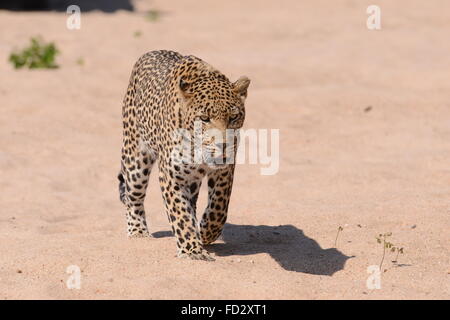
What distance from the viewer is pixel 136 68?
8.71m

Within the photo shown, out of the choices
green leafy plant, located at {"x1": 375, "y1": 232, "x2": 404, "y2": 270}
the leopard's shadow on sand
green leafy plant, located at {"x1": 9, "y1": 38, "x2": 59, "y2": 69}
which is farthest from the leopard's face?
green leafy plant, located at {"x1": 9, "y1": 38, "x2": 59, "y2": 69}

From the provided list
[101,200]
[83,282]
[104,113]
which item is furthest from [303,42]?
[83,282]

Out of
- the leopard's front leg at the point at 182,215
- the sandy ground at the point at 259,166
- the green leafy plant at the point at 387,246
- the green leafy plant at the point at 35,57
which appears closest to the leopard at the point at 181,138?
the leopard's front leg at the point at 182,215

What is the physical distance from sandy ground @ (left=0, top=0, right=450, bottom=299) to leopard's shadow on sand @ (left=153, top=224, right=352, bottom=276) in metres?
0.02

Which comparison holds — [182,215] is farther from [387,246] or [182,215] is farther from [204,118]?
[387,246]

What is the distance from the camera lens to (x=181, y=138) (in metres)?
7.18

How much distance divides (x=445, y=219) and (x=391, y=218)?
49 centimetres

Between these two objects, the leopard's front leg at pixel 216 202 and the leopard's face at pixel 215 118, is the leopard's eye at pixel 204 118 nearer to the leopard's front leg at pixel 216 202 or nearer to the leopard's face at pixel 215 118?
the leopard's face at pixel 215 118

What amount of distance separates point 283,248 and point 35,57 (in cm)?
815

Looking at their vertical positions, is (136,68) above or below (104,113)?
above

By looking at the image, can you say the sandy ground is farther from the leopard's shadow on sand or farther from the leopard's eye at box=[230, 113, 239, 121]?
the leopard's eye at box=[230, 113, 239, 121]

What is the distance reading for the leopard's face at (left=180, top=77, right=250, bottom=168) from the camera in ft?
22.3
